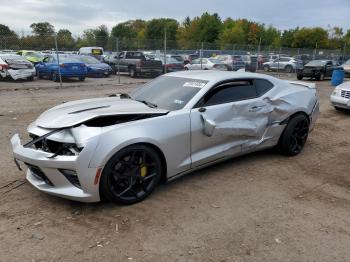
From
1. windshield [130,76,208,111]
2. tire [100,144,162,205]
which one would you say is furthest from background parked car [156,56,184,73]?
tire [100,144,162,205]

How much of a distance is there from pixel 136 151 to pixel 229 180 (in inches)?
60.8

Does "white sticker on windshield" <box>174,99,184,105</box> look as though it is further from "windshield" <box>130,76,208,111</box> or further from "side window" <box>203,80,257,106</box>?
"side window" <box>203,80,257,106</box>

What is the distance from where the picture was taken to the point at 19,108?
32.9 feet

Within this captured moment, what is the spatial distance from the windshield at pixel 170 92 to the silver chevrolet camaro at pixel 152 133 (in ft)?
0.04

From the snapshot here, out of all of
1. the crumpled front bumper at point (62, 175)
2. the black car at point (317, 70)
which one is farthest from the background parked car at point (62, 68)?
the crumpled front bumper at point (62, 175)

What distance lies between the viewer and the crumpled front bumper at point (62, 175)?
3.55 m

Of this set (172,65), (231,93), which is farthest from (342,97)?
(172,65)

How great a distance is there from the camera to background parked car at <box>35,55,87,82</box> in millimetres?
17875

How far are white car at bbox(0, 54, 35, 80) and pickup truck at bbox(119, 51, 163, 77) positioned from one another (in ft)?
20.1

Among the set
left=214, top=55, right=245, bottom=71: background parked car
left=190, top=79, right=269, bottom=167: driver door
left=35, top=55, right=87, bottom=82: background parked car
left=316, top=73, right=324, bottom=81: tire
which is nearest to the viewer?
left=190, top=79, right=269, bottom=167: driver door

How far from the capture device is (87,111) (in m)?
4.16

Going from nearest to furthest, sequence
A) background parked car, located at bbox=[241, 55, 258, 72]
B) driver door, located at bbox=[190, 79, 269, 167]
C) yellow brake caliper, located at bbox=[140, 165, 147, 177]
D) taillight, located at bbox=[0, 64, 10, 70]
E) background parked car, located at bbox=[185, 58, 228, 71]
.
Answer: yellow brake caliper, located at bbox=[140, 165, 147, 177] → driver door, located at bbox=[190, 79, 269, 167] → taillight, located at bbox=[0, 64, 10, 70] → background parked car, located at bbox=[185, 58, 228, 71] → background parked car, located at bbox=[241, 55, 258, 72]

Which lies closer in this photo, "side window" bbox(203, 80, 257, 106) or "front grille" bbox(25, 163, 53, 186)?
"front grille" bbox(25, 163, 53, 186)

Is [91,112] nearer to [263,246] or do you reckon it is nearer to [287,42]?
[263,246]
